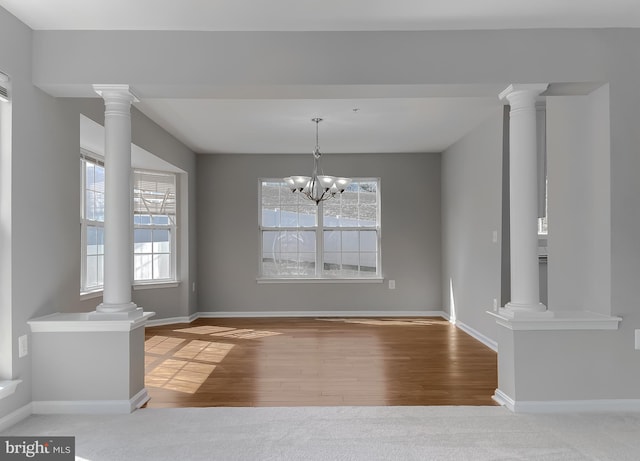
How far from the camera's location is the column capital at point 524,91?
323 centimetres

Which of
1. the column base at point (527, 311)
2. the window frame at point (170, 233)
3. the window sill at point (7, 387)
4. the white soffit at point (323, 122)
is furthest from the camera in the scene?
the window frame at point (170, 233)

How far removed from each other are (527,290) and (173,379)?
2761mm

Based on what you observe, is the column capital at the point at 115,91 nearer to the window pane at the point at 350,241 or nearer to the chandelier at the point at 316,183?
the chandelier at the point at 316,183

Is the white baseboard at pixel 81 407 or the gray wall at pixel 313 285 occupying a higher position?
the gray wall at pixel 313 285

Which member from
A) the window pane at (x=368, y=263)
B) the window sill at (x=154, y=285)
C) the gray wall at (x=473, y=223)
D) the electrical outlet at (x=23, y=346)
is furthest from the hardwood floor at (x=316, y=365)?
the window pane at (x=368, y=263)

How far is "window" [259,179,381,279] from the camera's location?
7.48 m

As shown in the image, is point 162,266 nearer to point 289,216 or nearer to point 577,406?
point 289,216

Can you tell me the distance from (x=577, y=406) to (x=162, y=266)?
5.22 metres

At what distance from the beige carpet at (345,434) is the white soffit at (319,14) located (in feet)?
8.12

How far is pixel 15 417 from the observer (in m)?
2.98

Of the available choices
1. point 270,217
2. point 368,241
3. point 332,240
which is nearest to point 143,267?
point 270,217

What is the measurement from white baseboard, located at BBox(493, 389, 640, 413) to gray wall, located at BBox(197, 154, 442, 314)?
4.17 meters

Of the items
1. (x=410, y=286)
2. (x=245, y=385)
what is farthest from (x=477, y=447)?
(x=410, y=286)

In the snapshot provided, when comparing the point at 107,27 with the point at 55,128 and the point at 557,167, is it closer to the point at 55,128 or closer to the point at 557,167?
the point at 55,128
